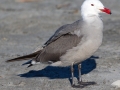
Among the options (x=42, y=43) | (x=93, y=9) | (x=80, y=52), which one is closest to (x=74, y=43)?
(x=80, y=52)

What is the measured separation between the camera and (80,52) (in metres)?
8.48

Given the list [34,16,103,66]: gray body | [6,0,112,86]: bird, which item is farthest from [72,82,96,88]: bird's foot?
[34,16,103,66]: gray body

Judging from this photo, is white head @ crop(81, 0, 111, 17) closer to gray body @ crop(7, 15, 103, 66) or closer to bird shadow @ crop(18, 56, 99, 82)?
gray body @ crop(7, 15, 103, 66)

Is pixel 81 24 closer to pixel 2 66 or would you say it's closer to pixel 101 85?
pixel 101 85

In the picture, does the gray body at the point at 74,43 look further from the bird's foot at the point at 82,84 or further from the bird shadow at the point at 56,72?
the bird shadow at the point at 56,72

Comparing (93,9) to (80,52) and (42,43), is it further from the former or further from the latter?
(42,43)

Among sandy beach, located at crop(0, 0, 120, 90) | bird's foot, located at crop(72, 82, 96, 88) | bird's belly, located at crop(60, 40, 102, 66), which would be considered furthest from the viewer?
sandy beach, located at crop(0, 0, 120, 90)

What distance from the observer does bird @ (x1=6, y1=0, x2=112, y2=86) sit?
8.45 metres

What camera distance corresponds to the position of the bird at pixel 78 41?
845cm

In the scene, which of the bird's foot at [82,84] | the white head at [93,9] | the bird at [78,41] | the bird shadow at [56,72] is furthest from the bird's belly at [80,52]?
the bird shadow at [56,72]

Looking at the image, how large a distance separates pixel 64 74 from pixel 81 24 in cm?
143

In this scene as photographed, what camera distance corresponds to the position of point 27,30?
1376 cm

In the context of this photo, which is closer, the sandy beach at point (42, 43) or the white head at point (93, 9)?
the white head at point (93, 9)

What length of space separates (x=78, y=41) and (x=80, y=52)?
198 millimetres
